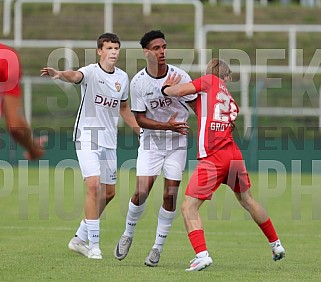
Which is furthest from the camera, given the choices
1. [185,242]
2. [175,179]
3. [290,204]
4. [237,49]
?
[237,49]

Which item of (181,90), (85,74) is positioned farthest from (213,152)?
(85,74)

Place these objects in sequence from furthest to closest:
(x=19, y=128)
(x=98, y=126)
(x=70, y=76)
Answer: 1. (x=98, y=126)
2. (x=70, y=76)
3. (x=19, y=128)

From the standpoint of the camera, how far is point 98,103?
1179 centimetres

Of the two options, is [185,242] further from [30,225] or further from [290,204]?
[290,204]

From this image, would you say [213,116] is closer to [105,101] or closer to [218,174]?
[218,174]

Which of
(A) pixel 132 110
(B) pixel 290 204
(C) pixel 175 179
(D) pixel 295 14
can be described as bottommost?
(B) pixel 290 204

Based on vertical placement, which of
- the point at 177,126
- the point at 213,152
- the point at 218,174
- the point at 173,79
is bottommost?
the point at 218,174

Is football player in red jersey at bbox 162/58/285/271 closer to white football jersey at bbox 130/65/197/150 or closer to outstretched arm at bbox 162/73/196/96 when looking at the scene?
outstretched arm at bbox 162/73/196/96

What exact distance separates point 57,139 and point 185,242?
455 inches

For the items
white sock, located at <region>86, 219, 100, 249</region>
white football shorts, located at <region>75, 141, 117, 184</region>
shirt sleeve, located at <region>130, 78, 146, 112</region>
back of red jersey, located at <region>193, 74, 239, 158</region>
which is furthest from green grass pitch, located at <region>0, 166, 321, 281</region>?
shirt sleeve, located at <region>130, 78, 146, 112</region>

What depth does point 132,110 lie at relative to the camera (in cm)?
1123

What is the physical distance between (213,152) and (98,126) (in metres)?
2.00

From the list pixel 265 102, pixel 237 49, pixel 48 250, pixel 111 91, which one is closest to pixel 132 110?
pixel 111 91

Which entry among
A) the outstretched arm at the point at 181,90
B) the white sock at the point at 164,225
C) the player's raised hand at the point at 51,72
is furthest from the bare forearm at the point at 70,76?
the white sock at the point at 164,225
